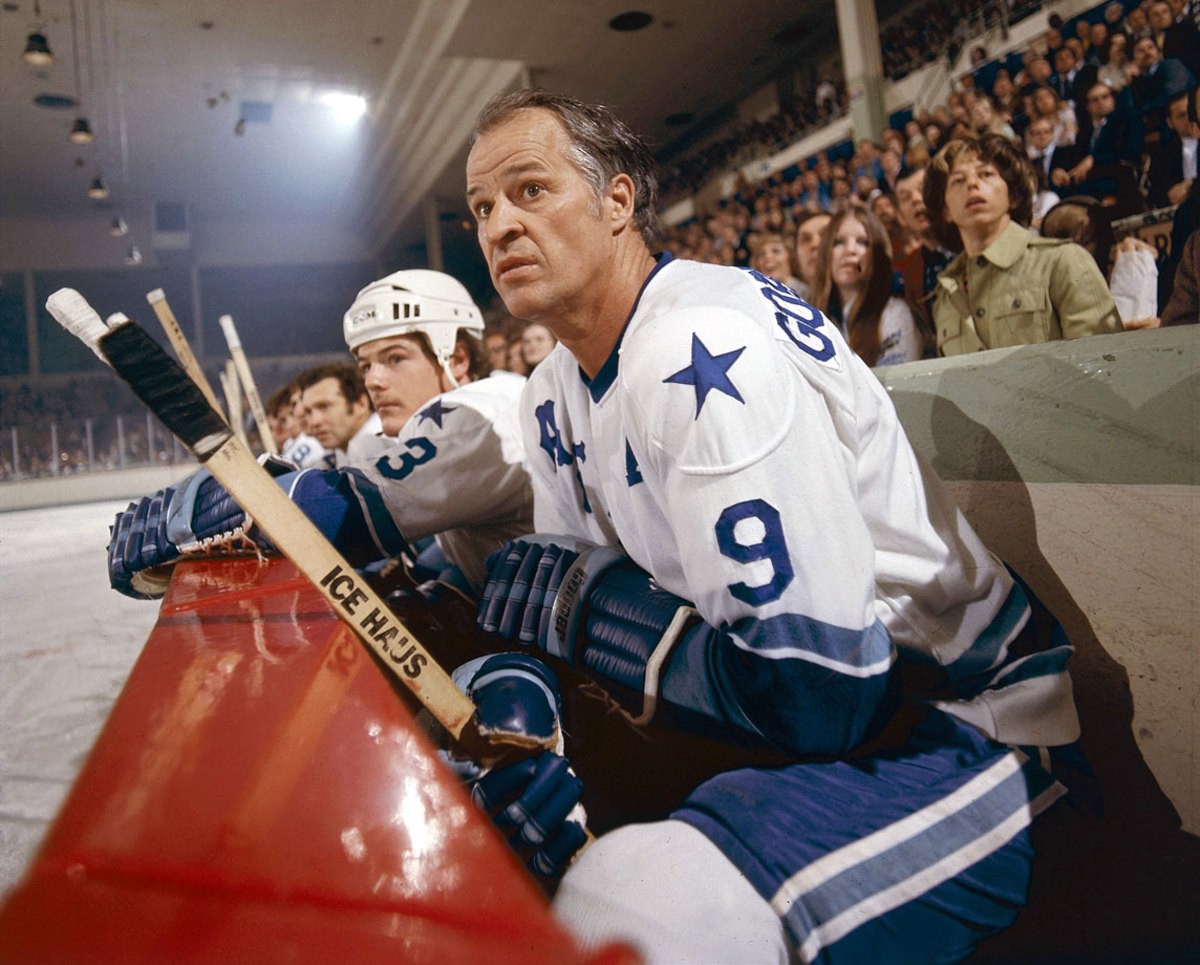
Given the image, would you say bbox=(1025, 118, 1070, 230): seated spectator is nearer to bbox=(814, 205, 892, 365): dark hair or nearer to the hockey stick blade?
bbox=(814, 205, 892, 365): dark hair

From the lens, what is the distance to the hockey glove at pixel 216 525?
55.8 inches

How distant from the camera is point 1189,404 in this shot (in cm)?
97

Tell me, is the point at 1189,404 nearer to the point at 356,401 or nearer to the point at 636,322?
the point at 636,322

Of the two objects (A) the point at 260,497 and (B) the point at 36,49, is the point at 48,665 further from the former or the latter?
(B) the point at 36,49

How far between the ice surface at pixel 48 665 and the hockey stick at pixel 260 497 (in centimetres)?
18

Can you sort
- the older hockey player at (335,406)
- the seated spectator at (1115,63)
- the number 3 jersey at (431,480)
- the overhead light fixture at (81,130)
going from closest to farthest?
the number 3 jersey at (431,480) < the older hockey player at (335,406) < the seated spectator at (1115,63) < the overhead light fixture at (81,130)

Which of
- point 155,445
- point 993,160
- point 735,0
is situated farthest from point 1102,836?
point 155,445

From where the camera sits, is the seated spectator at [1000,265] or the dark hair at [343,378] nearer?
the seated spectator at [1000,265]

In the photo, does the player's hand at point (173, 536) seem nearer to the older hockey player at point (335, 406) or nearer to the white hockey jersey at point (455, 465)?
the white hockey jersey at point (455, 465)

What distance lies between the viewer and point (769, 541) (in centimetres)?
76

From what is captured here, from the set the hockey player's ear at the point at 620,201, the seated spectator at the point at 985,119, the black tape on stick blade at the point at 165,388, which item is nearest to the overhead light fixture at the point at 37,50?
the seated spectator at the point at 985,119

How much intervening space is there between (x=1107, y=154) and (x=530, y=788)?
471 centimetres

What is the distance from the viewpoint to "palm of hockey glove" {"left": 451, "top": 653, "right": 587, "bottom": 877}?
0.74 meters

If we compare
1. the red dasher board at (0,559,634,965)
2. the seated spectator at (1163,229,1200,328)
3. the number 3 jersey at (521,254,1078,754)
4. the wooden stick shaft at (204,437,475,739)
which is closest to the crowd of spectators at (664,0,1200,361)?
the seated spectator at (1163,229,1200,328)
